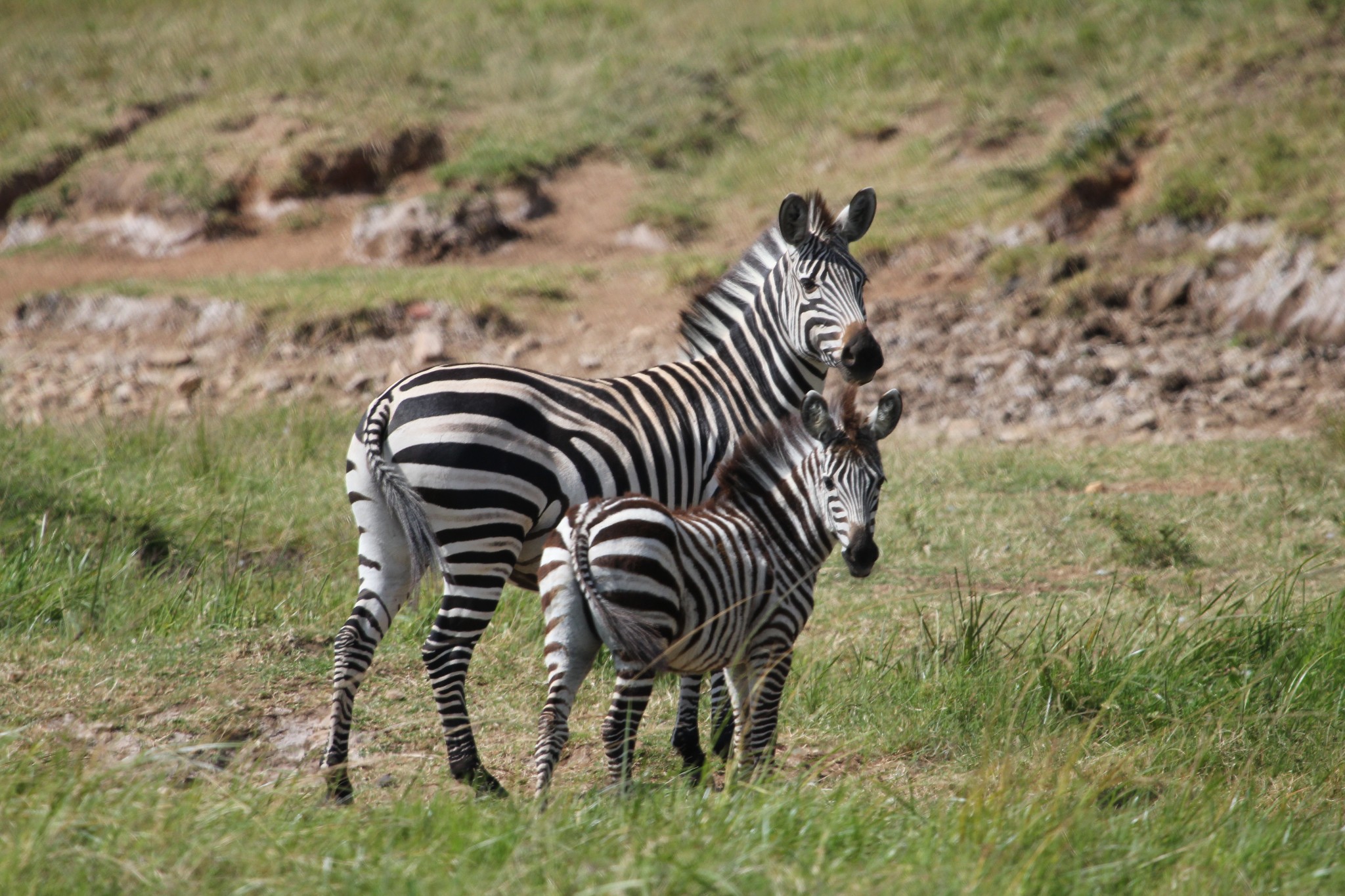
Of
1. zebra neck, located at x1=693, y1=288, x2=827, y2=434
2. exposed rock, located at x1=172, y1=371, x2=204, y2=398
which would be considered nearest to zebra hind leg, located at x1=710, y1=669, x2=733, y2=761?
zebra neck, located at x1=693, y1=288, x2=827, y2=434

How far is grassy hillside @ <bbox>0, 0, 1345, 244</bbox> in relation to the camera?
51.1 ft

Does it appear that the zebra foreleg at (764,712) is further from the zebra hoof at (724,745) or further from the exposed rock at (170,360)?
the exposed rock at (170,360)

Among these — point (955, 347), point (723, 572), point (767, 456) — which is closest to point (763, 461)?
point (767, 456)

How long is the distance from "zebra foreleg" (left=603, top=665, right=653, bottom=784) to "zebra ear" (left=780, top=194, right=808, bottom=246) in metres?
2.35

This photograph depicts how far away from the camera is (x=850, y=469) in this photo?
4.55 meters

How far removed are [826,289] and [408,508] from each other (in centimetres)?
213

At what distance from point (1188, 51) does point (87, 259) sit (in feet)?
53.5

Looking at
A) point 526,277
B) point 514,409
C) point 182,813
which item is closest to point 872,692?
point 514,409

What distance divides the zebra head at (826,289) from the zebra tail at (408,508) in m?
1.91

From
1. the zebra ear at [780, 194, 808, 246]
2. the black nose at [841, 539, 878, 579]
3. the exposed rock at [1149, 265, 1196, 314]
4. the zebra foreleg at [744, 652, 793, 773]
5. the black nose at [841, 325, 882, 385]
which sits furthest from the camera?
the exposed rock at [1149, 265, 1196, 314]

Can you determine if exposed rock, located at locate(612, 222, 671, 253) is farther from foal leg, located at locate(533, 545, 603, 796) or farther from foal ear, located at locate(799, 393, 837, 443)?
foal leg, located at locate(533, 545, 603, 796)

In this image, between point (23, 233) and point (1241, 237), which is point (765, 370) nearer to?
point (1241, 237)

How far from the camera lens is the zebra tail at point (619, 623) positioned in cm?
407

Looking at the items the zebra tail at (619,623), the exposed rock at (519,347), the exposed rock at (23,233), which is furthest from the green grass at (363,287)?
the zebra tail at (619,623)
